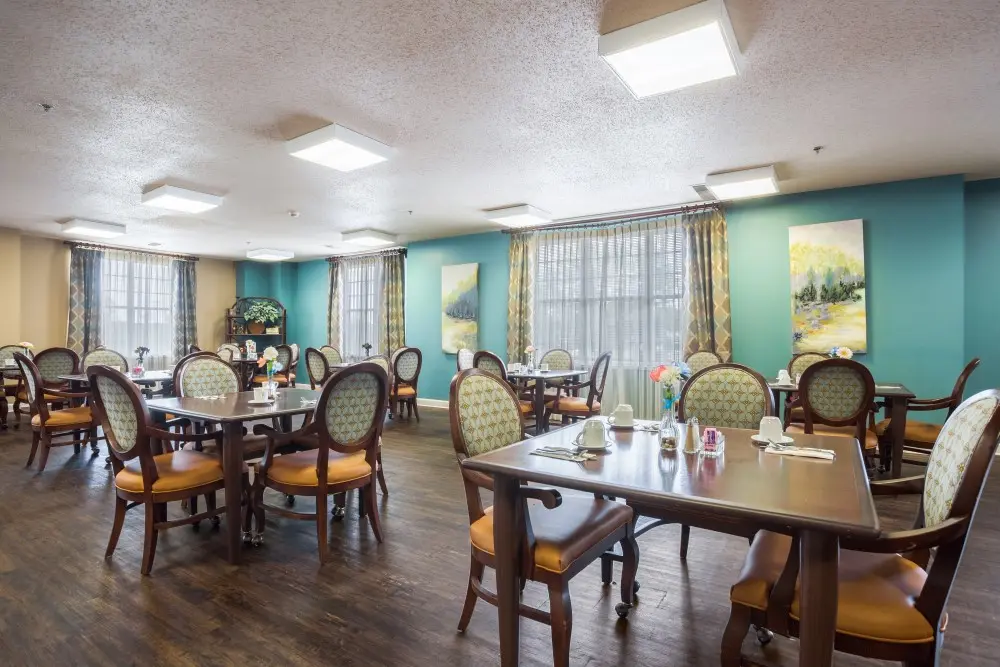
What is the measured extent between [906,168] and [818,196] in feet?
2.74

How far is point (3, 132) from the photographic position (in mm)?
3752

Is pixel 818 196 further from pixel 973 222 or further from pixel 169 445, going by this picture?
pixel 169 445

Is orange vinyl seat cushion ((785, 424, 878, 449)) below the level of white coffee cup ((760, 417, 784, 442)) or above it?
below

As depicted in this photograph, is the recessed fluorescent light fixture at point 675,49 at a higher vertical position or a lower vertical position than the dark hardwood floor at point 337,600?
higher

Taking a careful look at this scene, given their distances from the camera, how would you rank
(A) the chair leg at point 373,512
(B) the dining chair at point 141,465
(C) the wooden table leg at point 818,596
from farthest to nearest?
1. (A) the chair leg at point 373,512
2. (B) the dining chair at point 141,465
3. (C) the wooden table leg at point 818,596

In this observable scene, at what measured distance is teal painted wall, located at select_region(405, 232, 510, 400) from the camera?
770 centimetres

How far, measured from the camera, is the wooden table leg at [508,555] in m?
1.68

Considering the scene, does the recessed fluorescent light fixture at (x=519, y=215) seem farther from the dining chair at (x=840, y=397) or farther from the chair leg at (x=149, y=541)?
the chair leg at (x=149, y=541)

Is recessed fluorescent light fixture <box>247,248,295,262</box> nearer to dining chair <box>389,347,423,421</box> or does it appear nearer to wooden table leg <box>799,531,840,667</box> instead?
dining chair <box>389,347,423,421</box>

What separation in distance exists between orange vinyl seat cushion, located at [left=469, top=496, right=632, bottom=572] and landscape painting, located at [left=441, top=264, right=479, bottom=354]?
5816 mm

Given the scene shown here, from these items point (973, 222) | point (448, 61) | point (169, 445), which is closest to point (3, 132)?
point (169, 445)

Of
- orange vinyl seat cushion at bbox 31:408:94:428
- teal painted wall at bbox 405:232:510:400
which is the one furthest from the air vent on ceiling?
orange vinyl seat cushion at bbox 31:408:94:428

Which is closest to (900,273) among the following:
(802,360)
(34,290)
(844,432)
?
(802,360)

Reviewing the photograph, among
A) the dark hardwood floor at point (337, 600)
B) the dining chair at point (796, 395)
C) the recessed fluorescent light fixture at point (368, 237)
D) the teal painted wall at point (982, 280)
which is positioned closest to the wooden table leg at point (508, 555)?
the dark hardwood floor at point (337, 600)
